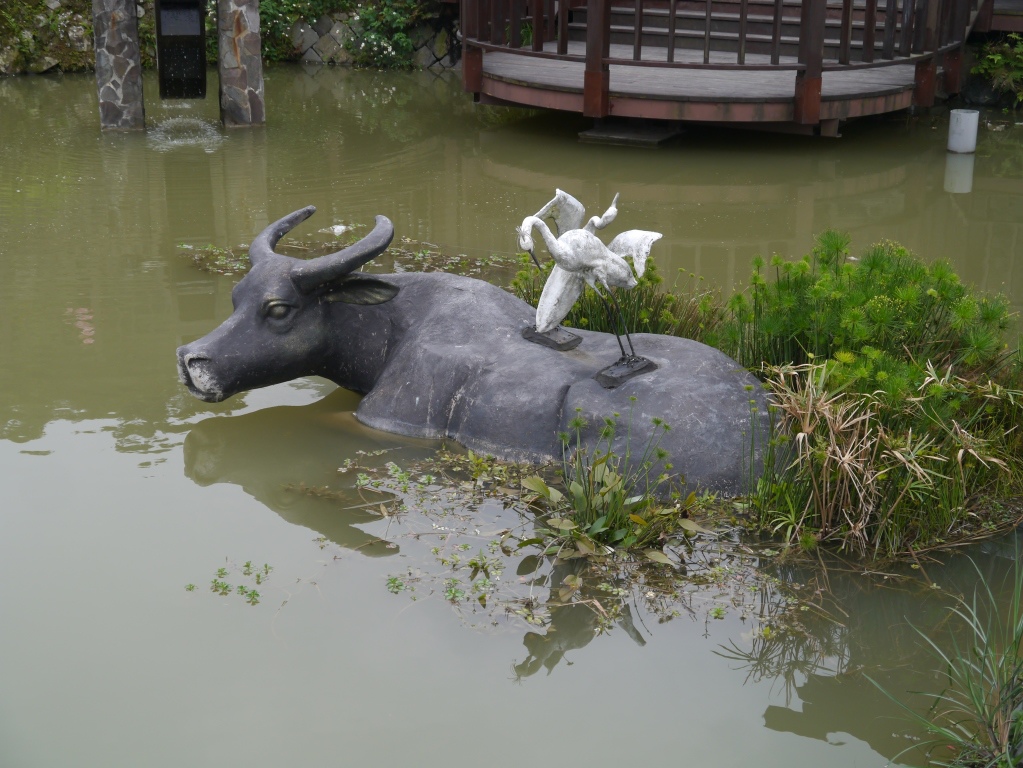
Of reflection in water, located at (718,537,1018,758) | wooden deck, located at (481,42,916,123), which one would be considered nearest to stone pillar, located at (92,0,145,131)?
wooden deck, located at (481,42,916,123)

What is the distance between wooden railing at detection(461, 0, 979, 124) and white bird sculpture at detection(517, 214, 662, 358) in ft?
19.2

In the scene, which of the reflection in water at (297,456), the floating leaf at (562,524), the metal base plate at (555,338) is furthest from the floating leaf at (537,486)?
the metal base plate at (555,338)

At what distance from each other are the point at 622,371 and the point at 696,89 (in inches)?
292

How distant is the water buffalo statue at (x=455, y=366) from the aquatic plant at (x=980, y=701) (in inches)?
45.7

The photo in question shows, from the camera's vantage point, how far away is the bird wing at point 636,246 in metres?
5.30

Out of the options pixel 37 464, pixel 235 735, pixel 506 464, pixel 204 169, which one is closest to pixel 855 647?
pixel 506 464

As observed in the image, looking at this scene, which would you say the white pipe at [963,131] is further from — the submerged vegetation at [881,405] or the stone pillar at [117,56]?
the stone pillar at [117,56]

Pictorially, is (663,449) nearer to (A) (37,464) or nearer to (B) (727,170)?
(A) (37,464)

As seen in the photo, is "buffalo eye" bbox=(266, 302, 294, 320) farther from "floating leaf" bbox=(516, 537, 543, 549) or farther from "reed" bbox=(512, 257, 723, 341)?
"floating leaf" bbox=(516, 537, 543, 549)

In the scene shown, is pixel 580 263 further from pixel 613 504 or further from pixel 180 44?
pixel 180 44

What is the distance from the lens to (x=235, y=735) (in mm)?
3893

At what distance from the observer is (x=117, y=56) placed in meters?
12.0

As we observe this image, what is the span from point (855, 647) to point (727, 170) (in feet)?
24.8

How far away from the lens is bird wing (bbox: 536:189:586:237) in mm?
5391
